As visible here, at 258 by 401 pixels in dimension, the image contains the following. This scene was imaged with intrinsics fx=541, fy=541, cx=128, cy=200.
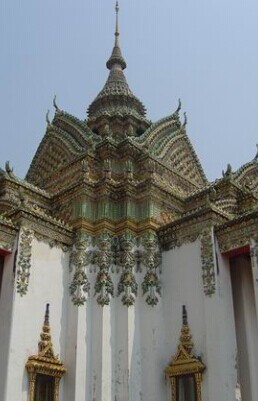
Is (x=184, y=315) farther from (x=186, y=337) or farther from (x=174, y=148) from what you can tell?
(x=174, y=148)

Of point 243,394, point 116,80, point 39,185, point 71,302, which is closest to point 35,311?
point 71,302

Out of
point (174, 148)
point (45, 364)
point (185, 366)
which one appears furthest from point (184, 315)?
point (174, 148)

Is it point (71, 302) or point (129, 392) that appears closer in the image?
point (129, 392)

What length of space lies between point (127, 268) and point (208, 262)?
216 centimetres

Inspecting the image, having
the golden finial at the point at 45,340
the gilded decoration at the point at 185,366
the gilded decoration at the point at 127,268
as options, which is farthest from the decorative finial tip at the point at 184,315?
the golden finial at the point at 45,340

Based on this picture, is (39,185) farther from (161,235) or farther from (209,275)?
(209,275)

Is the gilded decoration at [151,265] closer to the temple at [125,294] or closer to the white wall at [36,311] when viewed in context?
the temple at [125,294]

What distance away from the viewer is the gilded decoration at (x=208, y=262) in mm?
13141

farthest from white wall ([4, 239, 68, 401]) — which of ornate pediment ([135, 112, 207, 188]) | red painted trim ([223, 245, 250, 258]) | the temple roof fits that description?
the temple roof

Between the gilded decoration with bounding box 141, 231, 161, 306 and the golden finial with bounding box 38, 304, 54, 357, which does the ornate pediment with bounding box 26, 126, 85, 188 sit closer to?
the gilded decoration with bounding box 141, 231, 161, 306

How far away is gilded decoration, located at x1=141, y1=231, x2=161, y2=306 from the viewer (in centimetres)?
1400

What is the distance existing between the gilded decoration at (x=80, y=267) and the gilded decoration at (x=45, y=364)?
96 centimetres

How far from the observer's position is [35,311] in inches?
508

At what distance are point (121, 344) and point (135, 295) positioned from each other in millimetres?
1340
